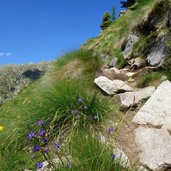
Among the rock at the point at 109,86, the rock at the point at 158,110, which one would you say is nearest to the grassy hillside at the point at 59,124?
the rock at the point at 109,86

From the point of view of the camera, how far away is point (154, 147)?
4.95 metres

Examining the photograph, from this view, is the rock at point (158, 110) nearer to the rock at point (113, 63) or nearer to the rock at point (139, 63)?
the rock at point (139, 63)

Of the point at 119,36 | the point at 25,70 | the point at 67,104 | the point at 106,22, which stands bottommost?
the point at 67,104

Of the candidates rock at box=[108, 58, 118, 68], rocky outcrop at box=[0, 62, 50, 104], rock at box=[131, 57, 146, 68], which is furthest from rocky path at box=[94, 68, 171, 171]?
rocky outcrop at box=[0, 62, 50, 104]

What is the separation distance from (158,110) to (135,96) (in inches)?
39.8

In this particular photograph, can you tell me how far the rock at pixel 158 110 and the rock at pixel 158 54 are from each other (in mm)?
1740

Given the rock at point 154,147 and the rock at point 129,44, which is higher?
the rock at point 129,44

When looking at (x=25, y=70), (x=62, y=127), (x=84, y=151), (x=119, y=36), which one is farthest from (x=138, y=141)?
(x=25, y=70)

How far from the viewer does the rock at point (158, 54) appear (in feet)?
25.8

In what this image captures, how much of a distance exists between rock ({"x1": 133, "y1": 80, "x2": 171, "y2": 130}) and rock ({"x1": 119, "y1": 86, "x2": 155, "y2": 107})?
49 cm

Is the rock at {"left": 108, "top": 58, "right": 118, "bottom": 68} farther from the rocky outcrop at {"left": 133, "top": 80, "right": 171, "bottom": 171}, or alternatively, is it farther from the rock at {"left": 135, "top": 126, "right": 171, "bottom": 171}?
the rock at {"left": 135, "top": 126, "right": 171, "bottom": 171}

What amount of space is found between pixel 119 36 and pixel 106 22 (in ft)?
112

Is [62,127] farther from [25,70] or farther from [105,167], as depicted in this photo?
[25,70]

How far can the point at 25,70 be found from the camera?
580 ft
